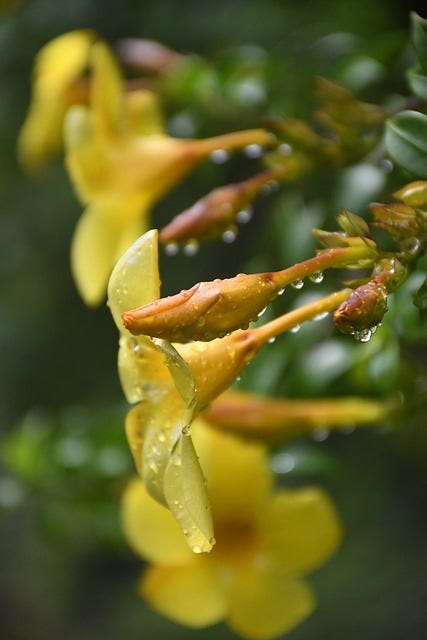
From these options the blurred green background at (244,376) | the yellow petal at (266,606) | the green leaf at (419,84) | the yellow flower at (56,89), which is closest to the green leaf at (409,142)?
the green leaf at (419,84)

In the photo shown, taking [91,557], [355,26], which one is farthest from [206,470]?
[91,557]

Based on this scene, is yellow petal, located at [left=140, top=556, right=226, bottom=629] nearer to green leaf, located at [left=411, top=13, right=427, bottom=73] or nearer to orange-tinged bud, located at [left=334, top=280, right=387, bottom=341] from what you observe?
orange-tinged bud, located at [left=334, top=280, right=387, bottom=341]

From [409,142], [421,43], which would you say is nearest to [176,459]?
[409,142]

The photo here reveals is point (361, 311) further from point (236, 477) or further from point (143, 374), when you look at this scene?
point (236, 477)

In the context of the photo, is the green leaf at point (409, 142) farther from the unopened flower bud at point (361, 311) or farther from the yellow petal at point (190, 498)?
the yellow petal at point (190, 498)

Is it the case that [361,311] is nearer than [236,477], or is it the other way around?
[361,311]

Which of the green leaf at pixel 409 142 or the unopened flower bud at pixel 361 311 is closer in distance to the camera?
the unopened flower bud at pixel 361 311

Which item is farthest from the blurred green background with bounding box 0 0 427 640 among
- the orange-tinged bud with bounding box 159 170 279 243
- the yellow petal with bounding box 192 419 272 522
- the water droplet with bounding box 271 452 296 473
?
the orange-tinged bud with bounding box 159 170 279 243

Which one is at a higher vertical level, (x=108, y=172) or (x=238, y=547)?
(x=108, y=172)
